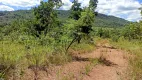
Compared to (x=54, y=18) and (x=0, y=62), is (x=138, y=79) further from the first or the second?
(x=54, y=18)

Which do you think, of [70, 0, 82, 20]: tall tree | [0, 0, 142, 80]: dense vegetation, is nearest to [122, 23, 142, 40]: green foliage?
[0, 0, 142, 80]: dense vegetation

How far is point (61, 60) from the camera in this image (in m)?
13.0

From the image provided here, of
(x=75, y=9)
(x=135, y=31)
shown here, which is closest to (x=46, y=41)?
(x=75, y=9)


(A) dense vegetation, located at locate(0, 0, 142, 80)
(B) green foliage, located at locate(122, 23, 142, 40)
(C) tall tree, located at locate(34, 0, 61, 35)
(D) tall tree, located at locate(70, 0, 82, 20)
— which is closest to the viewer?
(A) dense vegetation, located at locate(0, 0, 142, 80)

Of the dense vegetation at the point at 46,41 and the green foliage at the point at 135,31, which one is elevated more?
the dense vegetation at the point at 46,41

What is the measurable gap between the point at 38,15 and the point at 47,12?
317 cm

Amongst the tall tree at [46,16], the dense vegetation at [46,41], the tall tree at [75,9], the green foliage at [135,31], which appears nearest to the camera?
the dense vegetation at [46,41]

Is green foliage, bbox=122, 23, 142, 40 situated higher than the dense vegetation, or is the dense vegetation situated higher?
the dense vegetation

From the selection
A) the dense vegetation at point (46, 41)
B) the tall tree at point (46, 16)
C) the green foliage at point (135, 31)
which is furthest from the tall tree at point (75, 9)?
the green foliage at point (135, 31)

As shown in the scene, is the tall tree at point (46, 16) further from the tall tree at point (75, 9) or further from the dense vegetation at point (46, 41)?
the tall tree at point (75, 9)

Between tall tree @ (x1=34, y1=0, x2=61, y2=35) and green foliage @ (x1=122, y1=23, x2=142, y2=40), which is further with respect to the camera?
tall tree @ (x1=34, y1=0, x2=61, y2=35)

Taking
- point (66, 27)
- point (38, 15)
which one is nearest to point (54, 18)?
point (38, 15)

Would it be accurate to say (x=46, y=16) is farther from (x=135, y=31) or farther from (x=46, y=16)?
(x=135, y=31)

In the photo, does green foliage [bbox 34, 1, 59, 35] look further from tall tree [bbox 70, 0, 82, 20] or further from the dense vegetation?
tall tree [bbox 70, 0, 82, 20]
